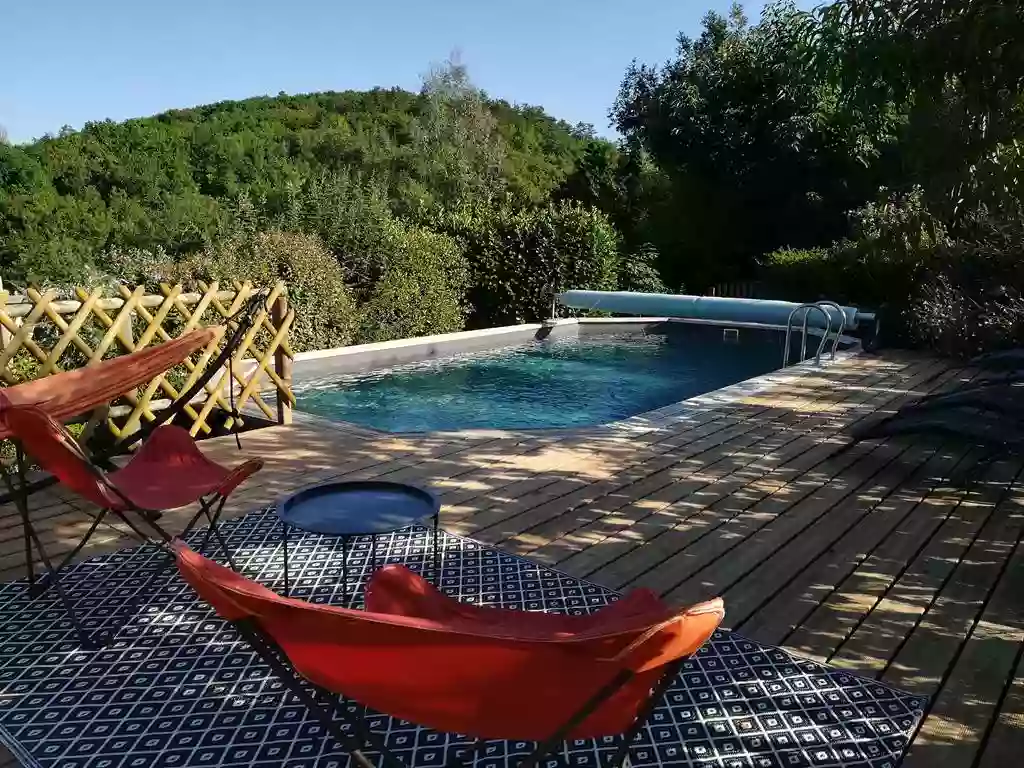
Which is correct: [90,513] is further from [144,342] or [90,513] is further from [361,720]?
[361,720]

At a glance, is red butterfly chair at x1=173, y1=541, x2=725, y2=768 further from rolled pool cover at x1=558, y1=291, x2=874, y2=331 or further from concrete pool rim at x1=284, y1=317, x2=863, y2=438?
rolled pool cover at x1=558, y1=291, x2=874, y2=331

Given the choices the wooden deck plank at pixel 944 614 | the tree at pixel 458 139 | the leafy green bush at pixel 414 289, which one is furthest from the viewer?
the tree at pixel 458 139

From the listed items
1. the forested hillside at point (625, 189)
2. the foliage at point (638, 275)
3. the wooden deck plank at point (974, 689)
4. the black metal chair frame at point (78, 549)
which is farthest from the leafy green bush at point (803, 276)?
the black metal chair frame at point (78, 549)

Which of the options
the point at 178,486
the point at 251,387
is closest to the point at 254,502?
the point at 178,486

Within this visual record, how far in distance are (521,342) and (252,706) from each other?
335 inches

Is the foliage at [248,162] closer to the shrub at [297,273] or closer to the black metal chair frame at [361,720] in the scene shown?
the shrub at [297,273]

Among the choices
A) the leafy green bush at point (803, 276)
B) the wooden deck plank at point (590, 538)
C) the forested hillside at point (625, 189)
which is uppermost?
the forested hillside at point (625, 189)

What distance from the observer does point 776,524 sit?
3414 mm

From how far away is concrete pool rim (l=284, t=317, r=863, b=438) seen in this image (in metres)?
5.05

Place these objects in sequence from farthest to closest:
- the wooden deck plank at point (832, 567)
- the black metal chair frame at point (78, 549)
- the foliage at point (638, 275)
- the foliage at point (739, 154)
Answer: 1. the foliage at point (739, 154)
2. the foliage at point (638, 275)
3. the wooden deck plank at point (832, 567)
4. the black metal chair frame at point (78, 549)

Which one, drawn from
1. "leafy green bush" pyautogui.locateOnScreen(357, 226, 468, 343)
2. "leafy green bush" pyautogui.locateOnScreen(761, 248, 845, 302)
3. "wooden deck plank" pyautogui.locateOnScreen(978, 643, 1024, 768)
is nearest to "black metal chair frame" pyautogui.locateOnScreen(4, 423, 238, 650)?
"wooden deck plank" pyautogui.locateOnScreen(978, 643, 1024, 768)

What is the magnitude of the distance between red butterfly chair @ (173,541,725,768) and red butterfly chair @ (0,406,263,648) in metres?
1.26

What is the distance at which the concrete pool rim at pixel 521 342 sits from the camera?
5055 millimetres

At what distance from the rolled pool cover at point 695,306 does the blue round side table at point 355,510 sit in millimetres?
7741
